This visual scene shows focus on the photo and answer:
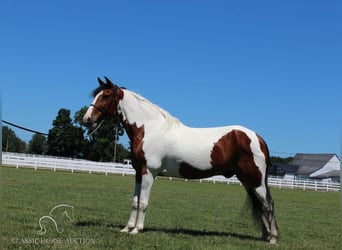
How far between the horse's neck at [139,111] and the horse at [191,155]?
0.02 metres

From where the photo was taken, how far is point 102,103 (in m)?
7.46

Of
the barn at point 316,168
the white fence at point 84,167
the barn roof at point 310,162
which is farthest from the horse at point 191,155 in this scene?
the barn roof at point 310,162

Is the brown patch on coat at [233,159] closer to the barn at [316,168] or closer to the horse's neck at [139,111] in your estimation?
the horse's neck at [139,111]

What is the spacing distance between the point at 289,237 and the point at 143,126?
3.58m

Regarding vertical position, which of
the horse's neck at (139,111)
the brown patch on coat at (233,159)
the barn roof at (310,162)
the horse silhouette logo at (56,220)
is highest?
the barn roof at (310,162)

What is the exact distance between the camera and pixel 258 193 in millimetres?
7180

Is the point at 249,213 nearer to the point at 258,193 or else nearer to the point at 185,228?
the point at 258,193

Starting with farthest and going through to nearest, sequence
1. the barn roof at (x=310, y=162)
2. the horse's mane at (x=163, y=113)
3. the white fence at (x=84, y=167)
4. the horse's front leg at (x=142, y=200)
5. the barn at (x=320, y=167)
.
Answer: the barn roof at (x=310, y=162)
the barn at (x=320, y=167)
the white fence at (x=84, y=167)
the horse's mane at (x=163, y=113)
the horse's front leg at (x=142, y=200)

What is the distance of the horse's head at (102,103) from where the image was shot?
24.4 feet

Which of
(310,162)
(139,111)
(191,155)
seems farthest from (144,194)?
(310,162)

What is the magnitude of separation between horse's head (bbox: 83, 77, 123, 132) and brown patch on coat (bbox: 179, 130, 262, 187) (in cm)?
172

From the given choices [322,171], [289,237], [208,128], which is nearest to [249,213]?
[289,237]

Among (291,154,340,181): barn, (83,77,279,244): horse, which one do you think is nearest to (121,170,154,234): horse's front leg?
(83,77,279,244): horse

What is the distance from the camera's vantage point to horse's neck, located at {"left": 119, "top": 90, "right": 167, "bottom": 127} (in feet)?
24.5
